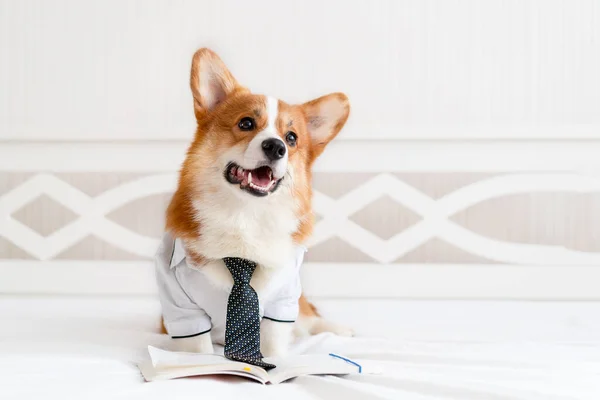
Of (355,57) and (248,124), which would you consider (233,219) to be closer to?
(248,124)

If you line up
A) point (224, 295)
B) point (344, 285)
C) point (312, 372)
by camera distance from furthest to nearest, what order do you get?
point (344, 285), point (224, 295), point (312, 372)

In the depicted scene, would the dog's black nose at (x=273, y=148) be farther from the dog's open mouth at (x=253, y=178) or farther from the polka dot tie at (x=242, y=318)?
the polka dot tie at (x=242, y=318)

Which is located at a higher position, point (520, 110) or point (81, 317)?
point (520, 110)

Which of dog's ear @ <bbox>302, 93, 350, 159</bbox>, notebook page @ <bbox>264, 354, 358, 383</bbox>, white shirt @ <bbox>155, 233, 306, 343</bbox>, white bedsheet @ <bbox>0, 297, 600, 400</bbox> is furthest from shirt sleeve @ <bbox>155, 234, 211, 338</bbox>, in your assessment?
dog's ear @ <bbox>302, 93, 350, 159</bbox>

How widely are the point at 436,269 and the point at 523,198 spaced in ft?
1.63

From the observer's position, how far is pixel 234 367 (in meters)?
1.16

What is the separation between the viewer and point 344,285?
245 centimetres

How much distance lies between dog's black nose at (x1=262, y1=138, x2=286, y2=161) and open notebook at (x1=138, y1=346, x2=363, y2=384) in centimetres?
44

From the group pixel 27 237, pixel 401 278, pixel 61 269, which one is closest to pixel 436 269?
pixel 401 278

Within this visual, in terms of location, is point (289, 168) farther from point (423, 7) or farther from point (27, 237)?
point (27, 237)

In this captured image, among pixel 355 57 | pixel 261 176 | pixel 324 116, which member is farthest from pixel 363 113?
pixel 261 176

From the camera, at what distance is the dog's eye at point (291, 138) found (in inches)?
58.4

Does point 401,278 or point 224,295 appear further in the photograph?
point 401,278

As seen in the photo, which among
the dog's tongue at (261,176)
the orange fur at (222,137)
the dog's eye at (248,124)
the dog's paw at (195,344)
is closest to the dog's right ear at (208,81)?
the orange fur at (222,137)
